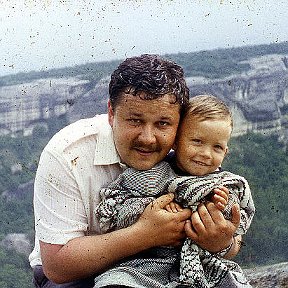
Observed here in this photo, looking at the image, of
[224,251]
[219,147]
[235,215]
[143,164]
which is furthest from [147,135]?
[224,251]

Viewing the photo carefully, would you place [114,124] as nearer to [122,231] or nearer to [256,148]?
[122,231]

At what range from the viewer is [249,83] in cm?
1504

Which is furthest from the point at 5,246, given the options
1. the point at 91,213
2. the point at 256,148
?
the point at 91,213

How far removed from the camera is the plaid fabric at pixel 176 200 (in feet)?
7.88

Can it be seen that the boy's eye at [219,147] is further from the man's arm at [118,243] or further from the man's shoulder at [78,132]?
the man's shoulder at [78,132]

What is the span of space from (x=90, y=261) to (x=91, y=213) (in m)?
0.24

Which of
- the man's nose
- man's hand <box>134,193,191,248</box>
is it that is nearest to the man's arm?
man's hand <box>134,193,191,248</box>

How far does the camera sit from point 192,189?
7.89 feet

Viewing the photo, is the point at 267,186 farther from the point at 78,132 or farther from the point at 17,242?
the point at 78,132

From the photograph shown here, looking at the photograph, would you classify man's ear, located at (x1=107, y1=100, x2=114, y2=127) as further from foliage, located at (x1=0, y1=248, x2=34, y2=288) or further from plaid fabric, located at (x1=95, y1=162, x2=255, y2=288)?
foliage, located at (x1=0, y1=248, x2=34, y2=288)

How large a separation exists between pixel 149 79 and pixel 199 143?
0.35m

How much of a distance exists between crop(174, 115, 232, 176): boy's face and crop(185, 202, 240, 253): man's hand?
0.19m

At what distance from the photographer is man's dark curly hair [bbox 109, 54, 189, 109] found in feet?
7.93

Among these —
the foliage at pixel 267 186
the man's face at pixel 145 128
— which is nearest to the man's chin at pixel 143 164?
the man's face at pixel 145 128
